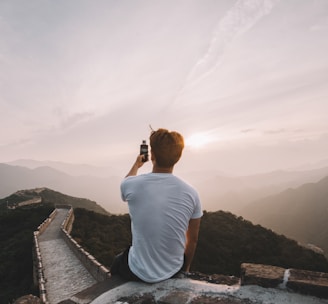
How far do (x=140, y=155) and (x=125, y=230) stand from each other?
23184 millimetres

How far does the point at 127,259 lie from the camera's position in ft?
9.86

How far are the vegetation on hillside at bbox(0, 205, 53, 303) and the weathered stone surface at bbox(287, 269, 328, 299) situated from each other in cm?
1251

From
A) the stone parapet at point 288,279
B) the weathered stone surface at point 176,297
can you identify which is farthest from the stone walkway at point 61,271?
the stone parapet at point 288,279

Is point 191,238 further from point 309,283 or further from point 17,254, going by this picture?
point 17,254

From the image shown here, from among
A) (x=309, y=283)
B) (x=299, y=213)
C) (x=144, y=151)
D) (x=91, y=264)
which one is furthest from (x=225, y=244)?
(x=299, y=213)

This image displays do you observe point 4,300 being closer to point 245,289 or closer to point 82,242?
point 82,242

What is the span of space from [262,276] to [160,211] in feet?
3.75

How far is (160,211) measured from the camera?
2.69 m

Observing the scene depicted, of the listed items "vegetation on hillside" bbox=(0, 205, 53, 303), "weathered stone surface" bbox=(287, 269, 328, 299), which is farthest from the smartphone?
"vegetation on hillside" bbox=(0, 205, 53, 303)

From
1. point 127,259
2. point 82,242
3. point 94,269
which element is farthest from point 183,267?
point 82,242

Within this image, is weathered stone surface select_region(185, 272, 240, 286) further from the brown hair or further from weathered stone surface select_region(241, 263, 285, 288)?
the brown hair

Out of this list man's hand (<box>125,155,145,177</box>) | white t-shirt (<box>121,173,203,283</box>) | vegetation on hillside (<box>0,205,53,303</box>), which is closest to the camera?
white t-shirt (<box>121,173,203,283</box>)

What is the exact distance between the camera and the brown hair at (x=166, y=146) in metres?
2.75

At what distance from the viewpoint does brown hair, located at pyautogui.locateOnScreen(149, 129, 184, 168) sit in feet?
9.01
